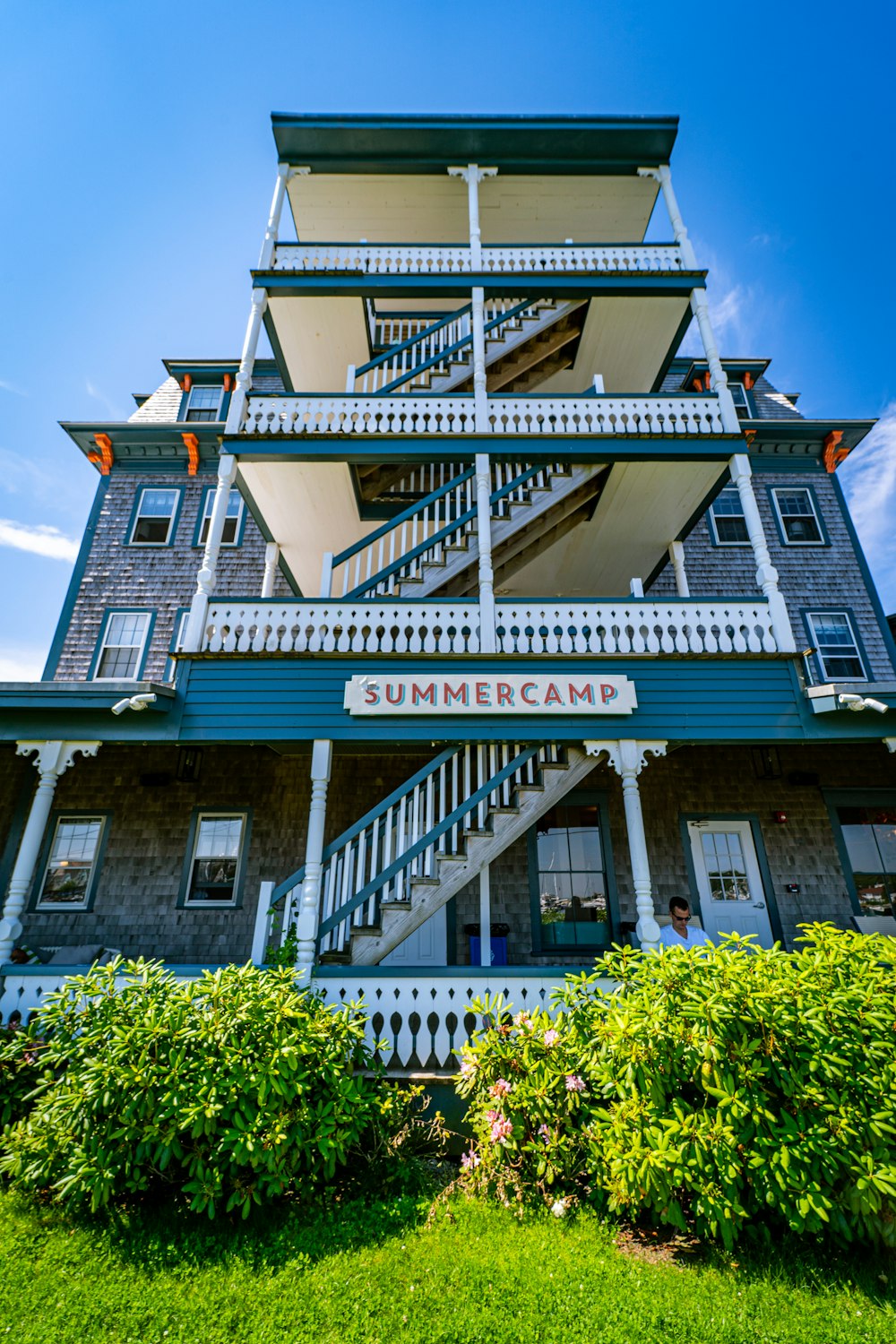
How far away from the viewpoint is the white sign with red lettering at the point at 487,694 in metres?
7.43

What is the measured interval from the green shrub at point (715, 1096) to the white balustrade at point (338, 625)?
417 centimetres

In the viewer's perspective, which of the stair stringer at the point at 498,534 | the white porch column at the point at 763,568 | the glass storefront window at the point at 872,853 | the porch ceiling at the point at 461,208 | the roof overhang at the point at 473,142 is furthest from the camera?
the porch ceiling at the point at 461,208

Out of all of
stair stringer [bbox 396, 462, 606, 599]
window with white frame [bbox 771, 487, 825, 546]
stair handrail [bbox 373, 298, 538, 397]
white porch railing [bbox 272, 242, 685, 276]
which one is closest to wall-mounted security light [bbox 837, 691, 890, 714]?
stair stringer [bbox 396, 462, 606, 599]

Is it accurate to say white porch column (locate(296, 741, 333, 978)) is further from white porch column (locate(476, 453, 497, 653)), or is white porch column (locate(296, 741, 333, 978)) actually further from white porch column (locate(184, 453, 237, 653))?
white porch column (locate(476, 453, 497, 653))

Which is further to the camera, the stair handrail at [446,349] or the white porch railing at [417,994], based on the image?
the stair handrail at [446,349]

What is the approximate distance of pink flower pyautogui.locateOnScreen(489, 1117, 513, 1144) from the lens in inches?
184

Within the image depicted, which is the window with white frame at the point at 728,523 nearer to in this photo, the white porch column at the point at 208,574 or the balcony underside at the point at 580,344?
the balcony underside at the point at 580,344

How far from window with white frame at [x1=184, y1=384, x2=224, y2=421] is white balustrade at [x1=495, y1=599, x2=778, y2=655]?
1012 cm

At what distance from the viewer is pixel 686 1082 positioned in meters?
4.45

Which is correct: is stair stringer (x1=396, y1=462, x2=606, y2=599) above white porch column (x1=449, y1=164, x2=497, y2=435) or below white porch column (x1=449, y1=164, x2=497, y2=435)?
below

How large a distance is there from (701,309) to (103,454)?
12044 millimetres

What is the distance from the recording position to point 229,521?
1334 centimetres

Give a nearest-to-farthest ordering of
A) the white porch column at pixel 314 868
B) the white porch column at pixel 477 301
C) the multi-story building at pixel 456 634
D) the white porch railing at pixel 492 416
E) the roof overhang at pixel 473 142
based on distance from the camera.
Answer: the white porch column at pixel 314 868 < the multi-story building at pixel 456 634 < the white porch railing at pixel 492 416 < the white porch column at pixel 477 301 < the roof overhang at pixel 473 142

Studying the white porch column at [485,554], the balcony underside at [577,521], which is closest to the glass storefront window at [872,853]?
the balcony underside at [577,521]
